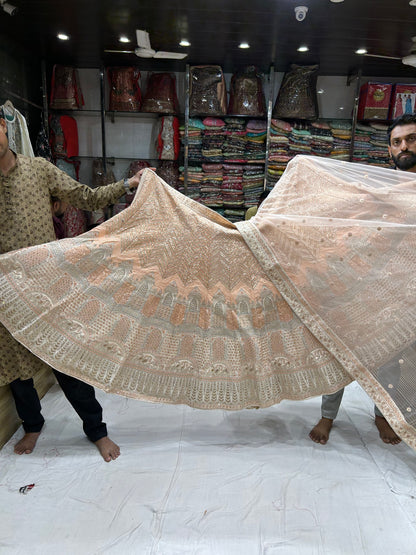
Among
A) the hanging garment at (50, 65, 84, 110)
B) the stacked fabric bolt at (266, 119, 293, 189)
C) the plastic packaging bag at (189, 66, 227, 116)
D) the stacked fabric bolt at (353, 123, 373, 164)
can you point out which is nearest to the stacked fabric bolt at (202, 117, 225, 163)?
the plastic packaging bag at (189, 66, 227, 116)

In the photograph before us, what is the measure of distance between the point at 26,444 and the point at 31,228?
103 cm

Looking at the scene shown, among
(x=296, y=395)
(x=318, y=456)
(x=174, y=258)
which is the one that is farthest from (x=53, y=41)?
(x=318, y=456)

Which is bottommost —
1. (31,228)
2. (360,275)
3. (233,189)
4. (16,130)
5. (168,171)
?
(360,275)

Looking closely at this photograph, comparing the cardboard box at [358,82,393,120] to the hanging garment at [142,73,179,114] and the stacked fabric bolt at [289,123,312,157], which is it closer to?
the stacked fabric bolt at [289,123,312,157]

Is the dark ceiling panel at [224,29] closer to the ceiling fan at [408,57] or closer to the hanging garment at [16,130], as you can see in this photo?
the ceiling fan at [408,57]

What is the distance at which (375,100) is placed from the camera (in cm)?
372

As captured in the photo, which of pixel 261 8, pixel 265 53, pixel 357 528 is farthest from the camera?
pixel 265 53

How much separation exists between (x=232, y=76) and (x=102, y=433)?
350 centimetres

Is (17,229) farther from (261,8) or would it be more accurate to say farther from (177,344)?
(261,8)

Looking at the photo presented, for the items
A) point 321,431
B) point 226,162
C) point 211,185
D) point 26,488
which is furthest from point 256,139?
point 26,488

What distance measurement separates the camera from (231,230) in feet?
5.37

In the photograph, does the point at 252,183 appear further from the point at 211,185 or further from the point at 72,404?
the point at 72,404

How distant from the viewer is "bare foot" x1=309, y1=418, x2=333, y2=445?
193cm

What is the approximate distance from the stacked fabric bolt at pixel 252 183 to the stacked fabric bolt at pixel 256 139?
11 centimetres
